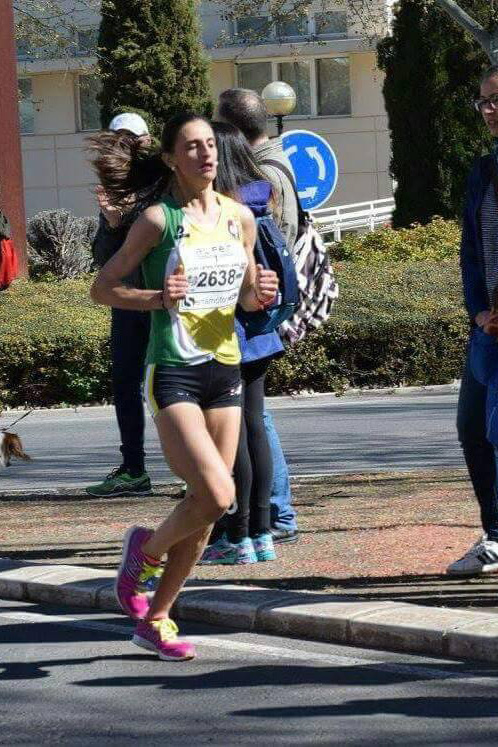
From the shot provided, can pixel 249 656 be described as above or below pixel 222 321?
below

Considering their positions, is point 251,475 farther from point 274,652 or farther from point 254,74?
point 254,74

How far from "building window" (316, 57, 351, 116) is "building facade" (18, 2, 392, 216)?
0.03 m

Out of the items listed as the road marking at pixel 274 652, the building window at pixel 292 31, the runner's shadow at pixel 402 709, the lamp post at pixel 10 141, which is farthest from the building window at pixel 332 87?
the runner's shadow at pixel 402 709

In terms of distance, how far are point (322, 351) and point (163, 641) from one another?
9883 mm

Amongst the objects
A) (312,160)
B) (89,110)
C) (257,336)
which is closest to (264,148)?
(257,336)

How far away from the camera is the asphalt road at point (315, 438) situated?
425 inches

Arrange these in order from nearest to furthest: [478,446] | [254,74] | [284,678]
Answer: [284,678], [478,446], [254,74]

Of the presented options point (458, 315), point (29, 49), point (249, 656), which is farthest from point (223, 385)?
point (29, 49)

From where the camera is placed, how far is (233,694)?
17.5ft

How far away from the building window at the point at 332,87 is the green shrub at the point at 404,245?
51.4 ft

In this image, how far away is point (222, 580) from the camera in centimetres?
681

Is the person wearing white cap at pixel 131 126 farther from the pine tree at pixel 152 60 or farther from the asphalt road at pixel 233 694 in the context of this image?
the pine tree at pixel 152 60

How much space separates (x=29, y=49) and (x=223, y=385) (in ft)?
105

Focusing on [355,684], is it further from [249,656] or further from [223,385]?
[223,385]
